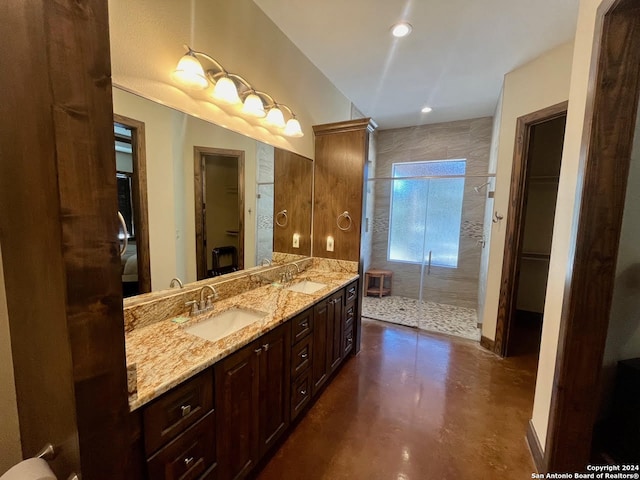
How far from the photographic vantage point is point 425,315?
3893mm

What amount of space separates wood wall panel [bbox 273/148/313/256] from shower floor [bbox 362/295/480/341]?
1.82 m

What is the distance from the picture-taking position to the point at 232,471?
123 centimetres

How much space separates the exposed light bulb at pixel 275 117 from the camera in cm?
202

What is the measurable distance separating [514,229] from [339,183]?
1.78m

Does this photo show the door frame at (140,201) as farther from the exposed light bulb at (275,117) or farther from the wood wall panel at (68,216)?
the exposed light bulb at (275,117)

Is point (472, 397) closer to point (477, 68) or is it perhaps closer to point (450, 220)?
point (450, 220)

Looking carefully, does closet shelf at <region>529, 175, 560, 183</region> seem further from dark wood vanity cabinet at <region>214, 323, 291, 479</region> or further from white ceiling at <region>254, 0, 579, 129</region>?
dark wood vanity cabinet at <region>214, 323, 291, 479</region>

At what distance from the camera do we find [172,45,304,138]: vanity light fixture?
1.39 metres

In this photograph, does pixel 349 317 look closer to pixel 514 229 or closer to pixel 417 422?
pixel 417 422

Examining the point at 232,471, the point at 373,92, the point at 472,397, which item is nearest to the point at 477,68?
the point at 373,92

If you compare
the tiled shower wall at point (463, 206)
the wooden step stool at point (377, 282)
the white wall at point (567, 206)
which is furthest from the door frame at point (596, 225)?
the wooden step stool at point (377, 282)

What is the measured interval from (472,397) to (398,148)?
3.66m

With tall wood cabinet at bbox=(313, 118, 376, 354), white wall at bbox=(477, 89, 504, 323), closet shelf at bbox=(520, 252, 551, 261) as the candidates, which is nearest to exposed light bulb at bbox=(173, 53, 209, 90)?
tall wood cabinet at bbox=(313, 118, 376, 354)

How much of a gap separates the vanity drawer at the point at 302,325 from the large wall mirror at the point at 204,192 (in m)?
0.64
